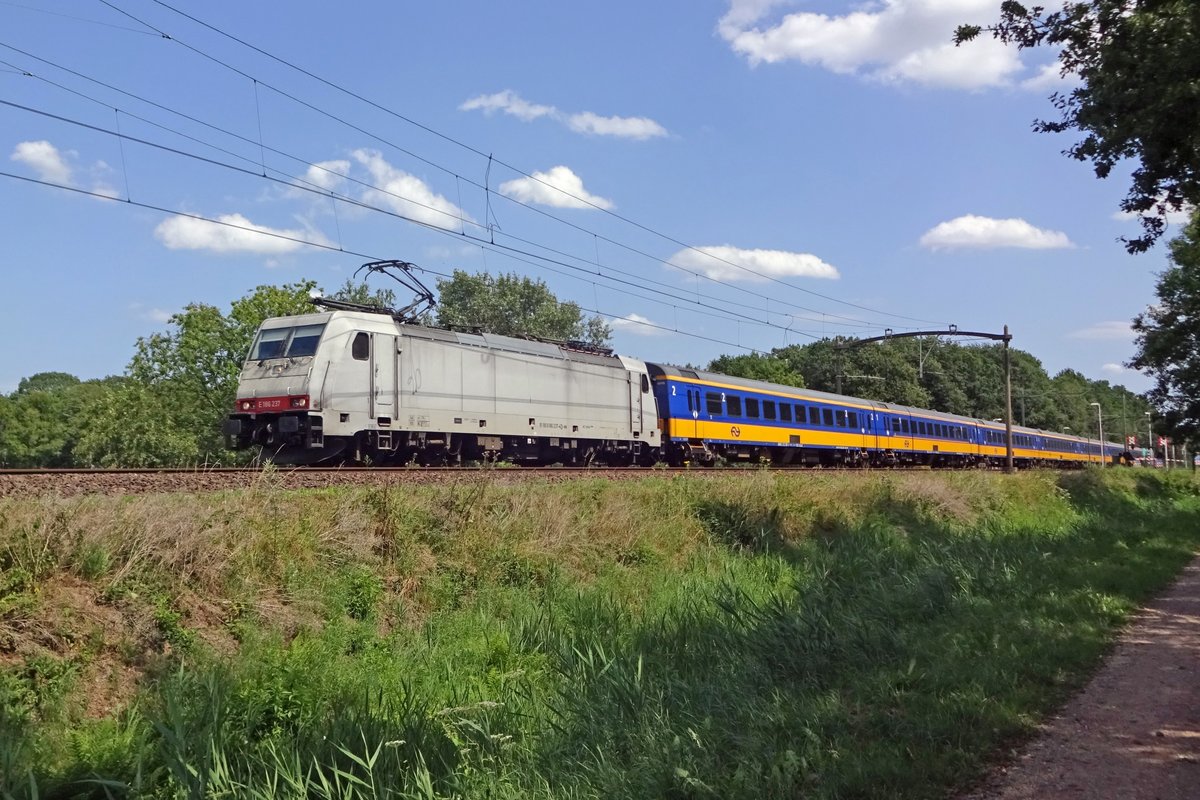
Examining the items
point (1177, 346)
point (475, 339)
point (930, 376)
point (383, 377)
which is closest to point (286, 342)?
point (383, 377)

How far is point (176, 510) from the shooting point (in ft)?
31.3

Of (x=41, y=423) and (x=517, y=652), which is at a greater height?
(x=41, y=423)

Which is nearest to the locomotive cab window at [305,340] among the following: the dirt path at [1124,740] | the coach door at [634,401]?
the coach door at [634,401]

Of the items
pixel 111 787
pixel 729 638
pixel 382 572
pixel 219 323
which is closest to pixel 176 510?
pixel 382 572

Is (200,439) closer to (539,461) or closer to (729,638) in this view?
(539,461)

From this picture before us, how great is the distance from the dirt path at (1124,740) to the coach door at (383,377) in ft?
44.1

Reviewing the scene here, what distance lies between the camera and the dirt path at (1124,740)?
538cm

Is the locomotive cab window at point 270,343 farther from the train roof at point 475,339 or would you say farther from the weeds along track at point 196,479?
the weeds along track at point 196,479

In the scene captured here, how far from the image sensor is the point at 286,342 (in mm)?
17812

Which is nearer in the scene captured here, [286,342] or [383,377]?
[286,342]

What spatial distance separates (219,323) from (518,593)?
40651mm

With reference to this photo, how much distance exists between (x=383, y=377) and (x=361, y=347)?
760 millimetres

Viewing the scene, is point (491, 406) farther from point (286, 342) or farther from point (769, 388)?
point (769, 388)

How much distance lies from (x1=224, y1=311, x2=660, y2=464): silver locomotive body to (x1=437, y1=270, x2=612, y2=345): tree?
1668 inches
